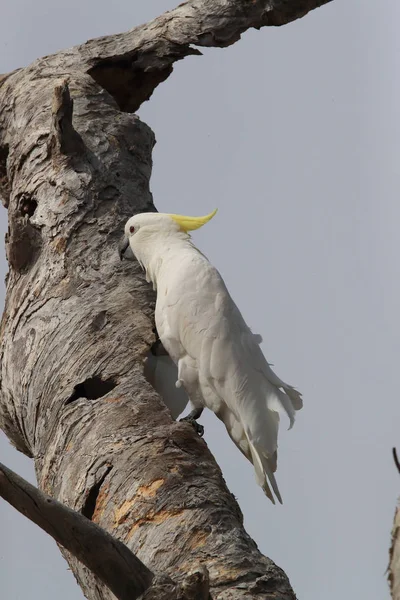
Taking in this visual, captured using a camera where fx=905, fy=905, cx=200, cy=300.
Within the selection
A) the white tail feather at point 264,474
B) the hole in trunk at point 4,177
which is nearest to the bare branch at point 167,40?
the hole in trunk at point 4,177

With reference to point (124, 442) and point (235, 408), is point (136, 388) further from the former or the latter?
point (235, 408)

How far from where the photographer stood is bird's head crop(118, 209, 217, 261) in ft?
13.2

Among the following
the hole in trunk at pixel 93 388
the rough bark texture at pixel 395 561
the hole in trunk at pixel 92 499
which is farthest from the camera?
the hole in trunk at pixel 93 388

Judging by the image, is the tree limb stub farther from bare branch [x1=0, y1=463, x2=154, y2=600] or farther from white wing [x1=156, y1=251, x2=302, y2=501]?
bare branch [x1=0, y1=463, x2=154, y2=600]

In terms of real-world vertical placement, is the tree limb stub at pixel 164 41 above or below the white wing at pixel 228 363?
above

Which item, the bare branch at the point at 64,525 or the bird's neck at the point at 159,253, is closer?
the bare branch at the point at 64,525

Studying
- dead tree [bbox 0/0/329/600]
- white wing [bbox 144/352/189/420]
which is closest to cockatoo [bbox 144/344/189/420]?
white wing [bbox 144/352/189/420]

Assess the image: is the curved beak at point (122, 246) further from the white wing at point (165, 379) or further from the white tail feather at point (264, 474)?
the white tail feather at point (264, 474)

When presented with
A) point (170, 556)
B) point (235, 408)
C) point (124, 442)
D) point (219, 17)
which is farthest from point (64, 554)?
point (219, 17)

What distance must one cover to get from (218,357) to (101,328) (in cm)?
52

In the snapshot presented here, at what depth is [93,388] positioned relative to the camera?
11.6ft

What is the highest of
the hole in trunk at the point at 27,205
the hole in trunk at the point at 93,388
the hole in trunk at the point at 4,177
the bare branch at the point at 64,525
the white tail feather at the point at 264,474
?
the hole in trunk at the point at 4,177

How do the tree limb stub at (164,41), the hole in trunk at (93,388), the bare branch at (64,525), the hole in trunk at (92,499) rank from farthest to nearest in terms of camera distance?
the tree limb stub at (164,41) < the hole in trunk at (93,388) < the hole in trunk at (92,499) < the bare branch at (64,525)

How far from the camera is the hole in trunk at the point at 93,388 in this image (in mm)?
3516
